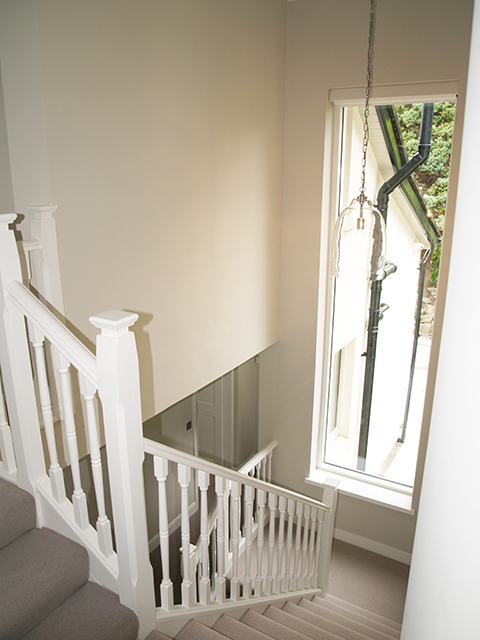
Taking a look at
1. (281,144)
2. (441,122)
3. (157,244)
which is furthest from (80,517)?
(441,122)

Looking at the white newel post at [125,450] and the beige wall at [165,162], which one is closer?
the white newel post at [125,450]

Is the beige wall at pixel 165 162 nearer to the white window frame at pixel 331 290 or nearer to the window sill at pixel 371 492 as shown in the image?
the white window frame at pixel 331 290

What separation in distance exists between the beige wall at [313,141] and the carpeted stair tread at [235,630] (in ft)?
7.66

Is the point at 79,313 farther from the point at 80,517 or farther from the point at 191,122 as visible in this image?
the point at 191,122

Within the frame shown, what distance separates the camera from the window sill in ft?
14.2

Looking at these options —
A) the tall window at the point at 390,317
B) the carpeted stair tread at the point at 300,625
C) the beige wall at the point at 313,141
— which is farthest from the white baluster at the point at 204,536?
the tall window at the point at 390,317

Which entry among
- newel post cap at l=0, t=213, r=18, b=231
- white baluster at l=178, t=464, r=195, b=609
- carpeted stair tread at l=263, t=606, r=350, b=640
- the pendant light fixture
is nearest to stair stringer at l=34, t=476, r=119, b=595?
white baluster at l=178, t=464, r=195, b=609

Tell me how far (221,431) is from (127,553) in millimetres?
2904

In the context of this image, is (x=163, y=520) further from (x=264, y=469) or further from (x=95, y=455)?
(x=264, y=469)

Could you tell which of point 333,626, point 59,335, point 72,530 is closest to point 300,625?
point 333,626

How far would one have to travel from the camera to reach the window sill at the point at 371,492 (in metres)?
4.33

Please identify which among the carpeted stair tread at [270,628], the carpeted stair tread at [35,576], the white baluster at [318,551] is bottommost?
the white baluster at [318,551]

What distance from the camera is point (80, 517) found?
5.72 ft

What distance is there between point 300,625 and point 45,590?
1.90 meters
